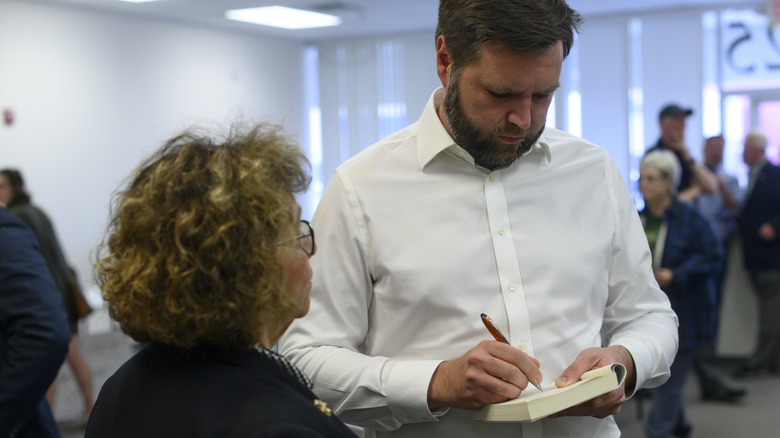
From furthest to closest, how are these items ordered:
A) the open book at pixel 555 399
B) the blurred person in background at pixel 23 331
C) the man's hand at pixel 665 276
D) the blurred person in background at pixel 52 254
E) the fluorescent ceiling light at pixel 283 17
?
1. the fluorescent ceiling light at pixel 283 17
2. the blurred person in background at pixel 52 254
3. the man's hand at pixel 665 276
4. the blurred person in background at pixel 23 331
5. the open book at pixel 555 399

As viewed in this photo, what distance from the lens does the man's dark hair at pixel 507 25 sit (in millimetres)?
1326

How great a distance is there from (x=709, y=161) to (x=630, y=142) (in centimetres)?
206

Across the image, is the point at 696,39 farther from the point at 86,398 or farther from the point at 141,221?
the point at 141,221

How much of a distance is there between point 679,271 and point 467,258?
2959 mm

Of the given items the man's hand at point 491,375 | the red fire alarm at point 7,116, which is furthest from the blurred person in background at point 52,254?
the man's hand at point 491,375

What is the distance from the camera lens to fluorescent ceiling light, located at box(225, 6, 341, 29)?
7980mm

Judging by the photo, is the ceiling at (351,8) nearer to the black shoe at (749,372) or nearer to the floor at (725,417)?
the black shoe at (749,372)

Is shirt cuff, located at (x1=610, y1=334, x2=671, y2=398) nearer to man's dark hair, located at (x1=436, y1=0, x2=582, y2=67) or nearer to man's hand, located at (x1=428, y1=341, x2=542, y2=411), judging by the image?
man's hand, located at (x1=428, y1=341, x2=542, y2=411)

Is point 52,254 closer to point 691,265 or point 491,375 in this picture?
point 691,265

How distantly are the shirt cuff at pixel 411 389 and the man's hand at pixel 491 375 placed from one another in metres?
0.06

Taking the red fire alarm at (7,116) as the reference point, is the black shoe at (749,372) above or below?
below

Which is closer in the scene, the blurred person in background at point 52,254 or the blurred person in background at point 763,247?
the blurred person in background at point 52,254

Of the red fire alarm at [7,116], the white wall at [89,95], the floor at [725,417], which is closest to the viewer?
the floor at [725,417]

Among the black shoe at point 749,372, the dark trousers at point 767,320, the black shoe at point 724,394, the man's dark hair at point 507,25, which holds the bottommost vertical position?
the black shoe at point 749,372
